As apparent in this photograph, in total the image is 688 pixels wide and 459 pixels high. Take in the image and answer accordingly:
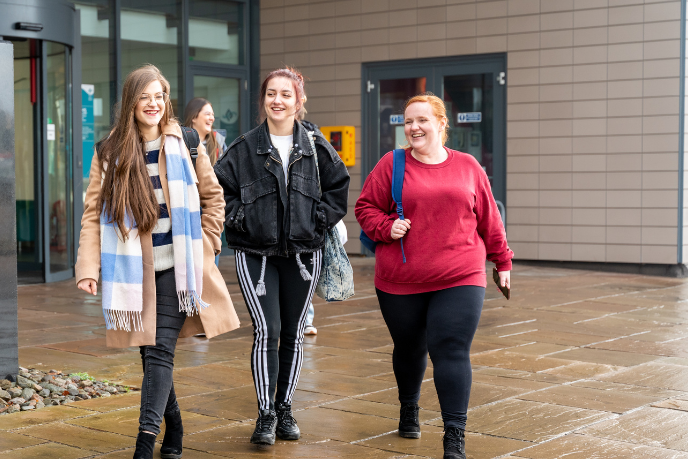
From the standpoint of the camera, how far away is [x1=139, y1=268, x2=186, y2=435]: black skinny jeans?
3827 millimetres

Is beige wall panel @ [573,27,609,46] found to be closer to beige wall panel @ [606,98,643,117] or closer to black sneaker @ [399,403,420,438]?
beige wall panel @ [606,98,643,117]

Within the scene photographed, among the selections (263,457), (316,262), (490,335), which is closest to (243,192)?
(316,262)

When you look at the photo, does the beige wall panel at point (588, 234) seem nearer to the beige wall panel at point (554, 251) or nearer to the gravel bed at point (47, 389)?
the beige wall panel at point (554, 251)

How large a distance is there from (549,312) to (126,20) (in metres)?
8.41

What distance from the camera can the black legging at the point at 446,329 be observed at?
4.05 meters

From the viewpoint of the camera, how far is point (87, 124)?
516 inches

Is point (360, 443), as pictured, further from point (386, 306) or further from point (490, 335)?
point (490, 335)

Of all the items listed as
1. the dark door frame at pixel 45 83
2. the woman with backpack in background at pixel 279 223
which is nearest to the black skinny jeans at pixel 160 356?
the woman with backpack in background at pixel 279 223

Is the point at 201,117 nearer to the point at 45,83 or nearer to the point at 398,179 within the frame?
the point at 398,179

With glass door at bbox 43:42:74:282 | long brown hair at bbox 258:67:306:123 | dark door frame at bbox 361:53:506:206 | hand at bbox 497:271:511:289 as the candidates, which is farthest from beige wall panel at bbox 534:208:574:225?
long brown hair at bbox 258:67:306:123

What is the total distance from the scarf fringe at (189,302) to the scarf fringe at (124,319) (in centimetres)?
19

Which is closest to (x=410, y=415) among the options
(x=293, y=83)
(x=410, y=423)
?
(x=410, y=423)

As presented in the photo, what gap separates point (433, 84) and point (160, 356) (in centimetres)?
1107

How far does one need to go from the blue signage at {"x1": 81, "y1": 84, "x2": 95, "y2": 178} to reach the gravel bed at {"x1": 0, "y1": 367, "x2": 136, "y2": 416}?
296 inches
